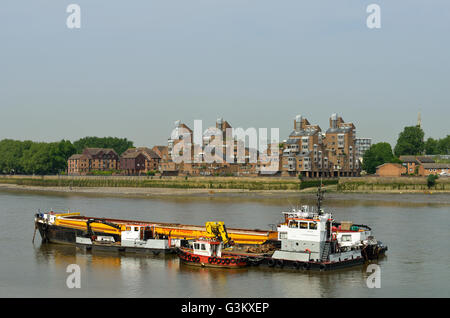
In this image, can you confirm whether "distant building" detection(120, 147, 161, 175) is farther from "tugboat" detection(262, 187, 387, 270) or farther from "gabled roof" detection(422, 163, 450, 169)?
"tugboat" detection(262, 187, 387, 270)

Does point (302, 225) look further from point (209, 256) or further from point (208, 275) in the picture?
point (208, 275)

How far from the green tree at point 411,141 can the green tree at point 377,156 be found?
21081 mm

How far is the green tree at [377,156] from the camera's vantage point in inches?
6201

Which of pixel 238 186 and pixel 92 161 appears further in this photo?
pixel 92 161

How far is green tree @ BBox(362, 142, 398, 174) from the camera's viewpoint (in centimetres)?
15750

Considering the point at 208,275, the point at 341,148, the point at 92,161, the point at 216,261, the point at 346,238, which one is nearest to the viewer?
the point at 208,275

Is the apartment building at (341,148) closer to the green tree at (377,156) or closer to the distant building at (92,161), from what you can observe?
the green tree at (377,156)

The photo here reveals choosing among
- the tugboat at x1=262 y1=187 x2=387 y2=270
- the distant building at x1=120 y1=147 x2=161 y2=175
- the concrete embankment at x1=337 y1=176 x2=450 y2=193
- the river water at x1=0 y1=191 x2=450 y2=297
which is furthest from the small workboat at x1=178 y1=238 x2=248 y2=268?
the distant building at x1=120 y1=147 x2=161 y2=175

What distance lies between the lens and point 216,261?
3997 cm

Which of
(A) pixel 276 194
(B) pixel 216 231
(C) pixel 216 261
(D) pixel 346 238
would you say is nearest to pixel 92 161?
(A) pixel 276 194

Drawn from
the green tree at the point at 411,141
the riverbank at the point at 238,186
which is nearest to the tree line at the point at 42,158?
the riverbank at the point at 238,186

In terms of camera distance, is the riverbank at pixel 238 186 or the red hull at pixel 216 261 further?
the riverbank at pixel 238 186

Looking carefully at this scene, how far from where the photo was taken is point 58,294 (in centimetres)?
3338

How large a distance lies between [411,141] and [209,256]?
156488mm
